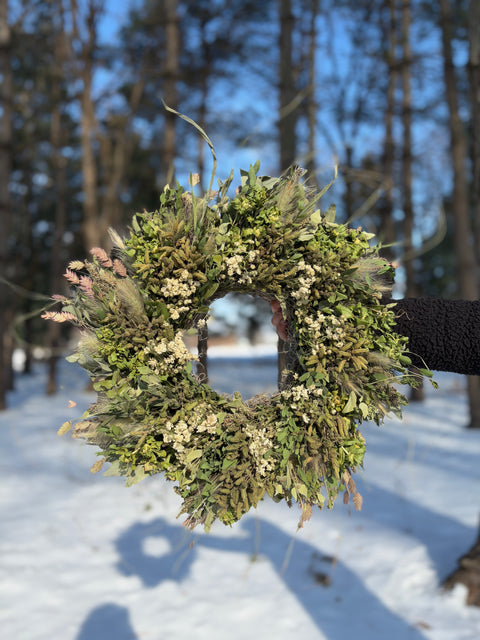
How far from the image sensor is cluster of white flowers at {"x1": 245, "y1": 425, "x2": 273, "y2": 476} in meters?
1.68

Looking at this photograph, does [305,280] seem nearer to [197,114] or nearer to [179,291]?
[179,291]

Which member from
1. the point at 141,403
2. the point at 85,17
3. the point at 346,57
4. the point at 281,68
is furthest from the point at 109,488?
the point at 346,57

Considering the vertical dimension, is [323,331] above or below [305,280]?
below

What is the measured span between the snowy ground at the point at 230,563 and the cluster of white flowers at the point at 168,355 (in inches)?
92.2

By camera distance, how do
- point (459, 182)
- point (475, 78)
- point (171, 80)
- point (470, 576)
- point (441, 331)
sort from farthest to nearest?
point (171, 80) < point (459, 182) < point (475, 78) < point (470, 576) < point (441, 331)

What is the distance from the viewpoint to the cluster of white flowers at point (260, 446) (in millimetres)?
1680

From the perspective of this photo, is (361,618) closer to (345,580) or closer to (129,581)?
(345,580)

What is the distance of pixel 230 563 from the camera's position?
15.7 feet

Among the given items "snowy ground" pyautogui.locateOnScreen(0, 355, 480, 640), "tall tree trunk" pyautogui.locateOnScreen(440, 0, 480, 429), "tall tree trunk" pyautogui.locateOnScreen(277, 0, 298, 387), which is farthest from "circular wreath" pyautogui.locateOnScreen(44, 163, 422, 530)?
"tall tree trunk" pyautogui.locateOnScreen(440, 0, 480, 429)

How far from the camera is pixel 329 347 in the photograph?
1701mm

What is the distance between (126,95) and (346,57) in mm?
6653

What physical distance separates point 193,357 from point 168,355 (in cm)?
8

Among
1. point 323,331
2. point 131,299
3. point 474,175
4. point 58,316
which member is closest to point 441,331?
point 323,331

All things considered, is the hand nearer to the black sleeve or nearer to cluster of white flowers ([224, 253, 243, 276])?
cluster of white flowers ([224, 253, 243, 276])
